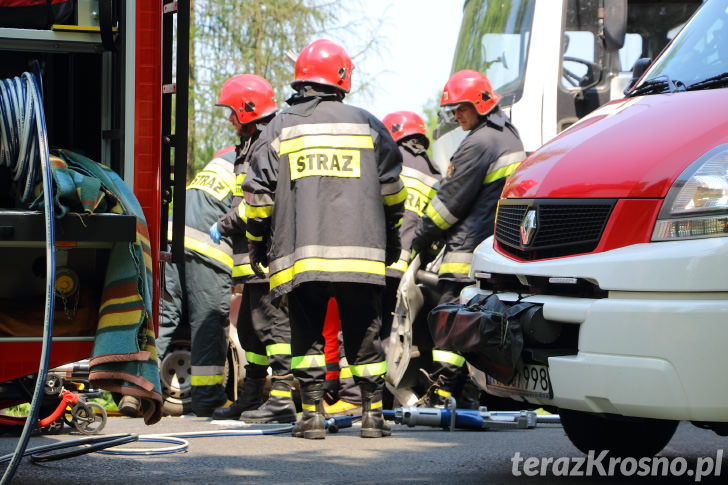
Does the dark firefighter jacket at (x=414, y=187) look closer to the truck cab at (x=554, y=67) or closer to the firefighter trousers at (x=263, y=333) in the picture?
the truck cab at (x=554, y=67)

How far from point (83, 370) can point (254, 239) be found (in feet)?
4.83

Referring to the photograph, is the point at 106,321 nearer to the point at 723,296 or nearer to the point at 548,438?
the point at 723,296

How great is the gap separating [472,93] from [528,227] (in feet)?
11.5

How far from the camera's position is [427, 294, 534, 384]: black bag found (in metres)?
4.34

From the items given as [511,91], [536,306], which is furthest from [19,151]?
[511,91]

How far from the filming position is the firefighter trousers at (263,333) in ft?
23.2

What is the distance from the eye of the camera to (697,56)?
4930 mm

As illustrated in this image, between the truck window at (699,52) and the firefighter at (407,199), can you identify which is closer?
A: the truck window at (699,52)

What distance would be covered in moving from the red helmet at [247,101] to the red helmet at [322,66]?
3.41 feet

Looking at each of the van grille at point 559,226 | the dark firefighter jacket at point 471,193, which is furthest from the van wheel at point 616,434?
the dark firefighter jacket at point 471,193

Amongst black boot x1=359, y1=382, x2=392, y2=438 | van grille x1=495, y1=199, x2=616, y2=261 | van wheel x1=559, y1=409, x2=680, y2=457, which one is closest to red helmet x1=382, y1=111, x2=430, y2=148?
black boot x1=359, y1=382, x2=392, y2=438

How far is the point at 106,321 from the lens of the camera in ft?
13.0

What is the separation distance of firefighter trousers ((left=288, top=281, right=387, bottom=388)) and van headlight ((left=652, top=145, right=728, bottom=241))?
267cm

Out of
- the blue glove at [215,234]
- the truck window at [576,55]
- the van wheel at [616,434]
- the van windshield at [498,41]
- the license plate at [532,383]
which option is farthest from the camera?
the van windshield at [498,41]
